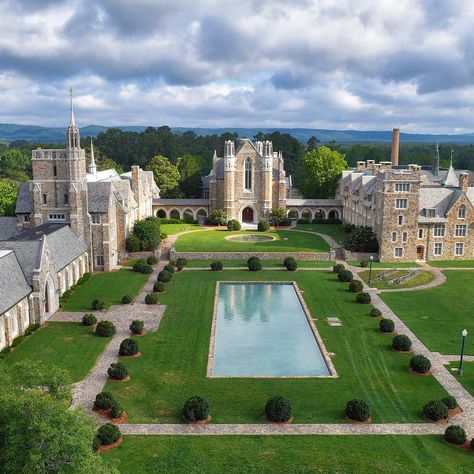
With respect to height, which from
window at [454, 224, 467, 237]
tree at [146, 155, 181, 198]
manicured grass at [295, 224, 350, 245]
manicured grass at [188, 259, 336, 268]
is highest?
tree at [146, 155, 181, 198]

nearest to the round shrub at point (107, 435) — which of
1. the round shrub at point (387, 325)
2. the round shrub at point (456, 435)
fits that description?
the round shrub at point (456, 435)

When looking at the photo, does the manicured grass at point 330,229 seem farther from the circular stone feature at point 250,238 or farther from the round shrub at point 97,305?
the round shrub at point 97,305

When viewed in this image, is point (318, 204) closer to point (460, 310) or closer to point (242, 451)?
point (460, 310)

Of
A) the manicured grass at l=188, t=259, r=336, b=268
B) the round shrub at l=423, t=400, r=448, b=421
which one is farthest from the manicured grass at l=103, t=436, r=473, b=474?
the manicured grass at l=188, t=259, r=336, b=268

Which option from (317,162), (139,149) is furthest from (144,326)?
(139,149)

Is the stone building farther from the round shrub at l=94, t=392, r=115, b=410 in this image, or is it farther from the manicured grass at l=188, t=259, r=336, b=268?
the round shrub at l=94, t=392, r=115, b=410

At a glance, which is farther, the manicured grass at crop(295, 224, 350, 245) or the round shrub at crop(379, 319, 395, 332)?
the manicured grass at crop(295, 224, 350, 245)
